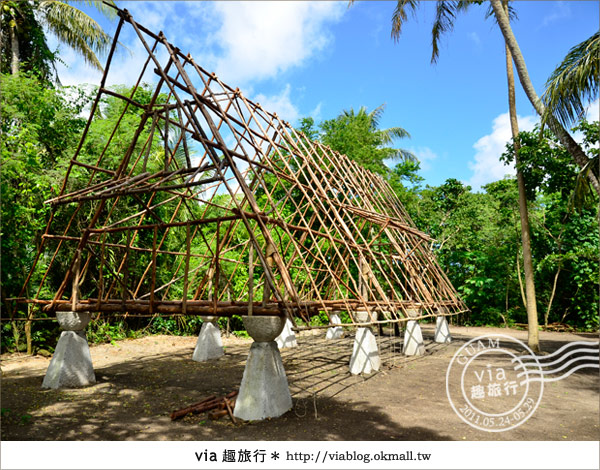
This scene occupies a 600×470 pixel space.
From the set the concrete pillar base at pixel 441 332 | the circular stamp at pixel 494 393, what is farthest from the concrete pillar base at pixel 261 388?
the concrete pillar base at pixel 441 332

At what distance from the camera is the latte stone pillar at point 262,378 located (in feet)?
24.0

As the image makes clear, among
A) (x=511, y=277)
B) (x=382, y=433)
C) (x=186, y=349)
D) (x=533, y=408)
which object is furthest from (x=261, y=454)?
(x=511, y=277)

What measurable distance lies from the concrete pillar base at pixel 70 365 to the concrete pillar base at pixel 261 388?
489cm

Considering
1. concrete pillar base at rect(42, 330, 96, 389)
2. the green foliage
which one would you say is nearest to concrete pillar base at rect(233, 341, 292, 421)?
concrete pillar base at rect(42, 330, 96, 389)

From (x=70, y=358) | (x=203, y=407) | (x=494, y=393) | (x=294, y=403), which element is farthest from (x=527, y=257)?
(x=70, y=358)

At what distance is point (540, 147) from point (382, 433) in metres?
11.0

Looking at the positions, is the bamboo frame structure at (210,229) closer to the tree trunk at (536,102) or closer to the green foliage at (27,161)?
the green foliage at (27,161)

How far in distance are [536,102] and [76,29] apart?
66.0 feet

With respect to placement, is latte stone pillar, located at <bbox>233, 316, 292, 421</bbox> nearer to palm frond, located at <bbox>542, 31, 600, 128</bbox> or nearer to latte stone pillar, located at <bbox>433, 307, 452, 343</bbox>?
palm frond, located at <bbox>542, 31, 600, 128</bbox>

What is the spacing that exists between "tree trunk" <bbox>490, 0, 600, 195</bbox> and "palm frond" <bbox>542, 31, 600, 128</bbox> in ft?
1.02

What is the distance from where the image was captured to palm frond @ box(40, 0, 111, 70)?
719 inches

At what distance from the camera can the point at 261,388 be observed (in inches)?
289

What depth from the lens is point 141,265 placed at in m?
17.1

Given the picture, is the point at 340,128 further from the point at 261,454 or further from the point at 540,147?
the point at 261,454
